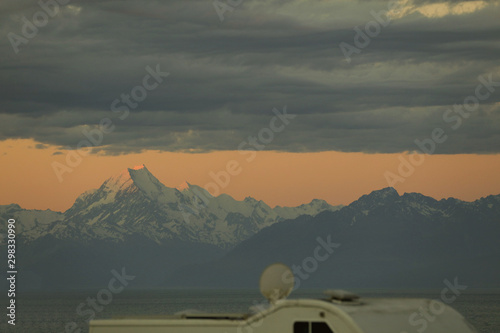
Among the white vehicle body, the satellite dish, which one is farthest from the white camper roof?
the satellite dish

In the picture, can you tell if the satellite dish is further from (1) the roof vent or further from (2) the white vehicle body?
(1) the roof vent

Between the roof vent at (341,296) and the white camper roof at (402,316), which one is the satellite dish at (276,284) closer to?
the roof vent at (341,296)

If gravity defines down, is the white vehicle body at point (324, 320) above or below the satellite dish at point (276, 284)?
below

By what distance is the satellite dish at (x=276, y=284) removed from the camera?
1491 centimetres

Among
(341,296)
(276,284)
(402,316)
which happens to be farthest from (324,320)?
(276,284)

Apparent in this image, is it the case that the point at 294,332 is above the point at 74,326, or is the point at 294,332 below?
below

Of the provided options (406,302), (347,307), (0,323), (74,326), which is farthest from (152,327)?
(0,323)

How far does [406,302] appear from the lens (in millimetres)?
14414

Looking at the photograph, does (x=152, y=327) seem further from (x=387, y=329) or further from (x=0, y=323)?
(x=0, y=323)

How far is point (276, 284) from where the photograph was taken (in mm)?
14977

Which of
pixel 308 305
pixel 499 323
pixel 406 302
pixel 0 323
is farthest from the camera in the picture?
pixel 0 323

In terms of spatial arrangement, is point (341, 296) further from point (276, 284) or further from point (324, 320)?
point (276, 284)

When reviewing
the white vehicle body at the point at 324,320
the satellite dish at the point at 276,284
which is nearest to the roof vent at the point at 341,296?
the white vehicle body at the point at 324,320

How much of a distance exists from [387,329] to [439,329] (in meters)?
1.15
